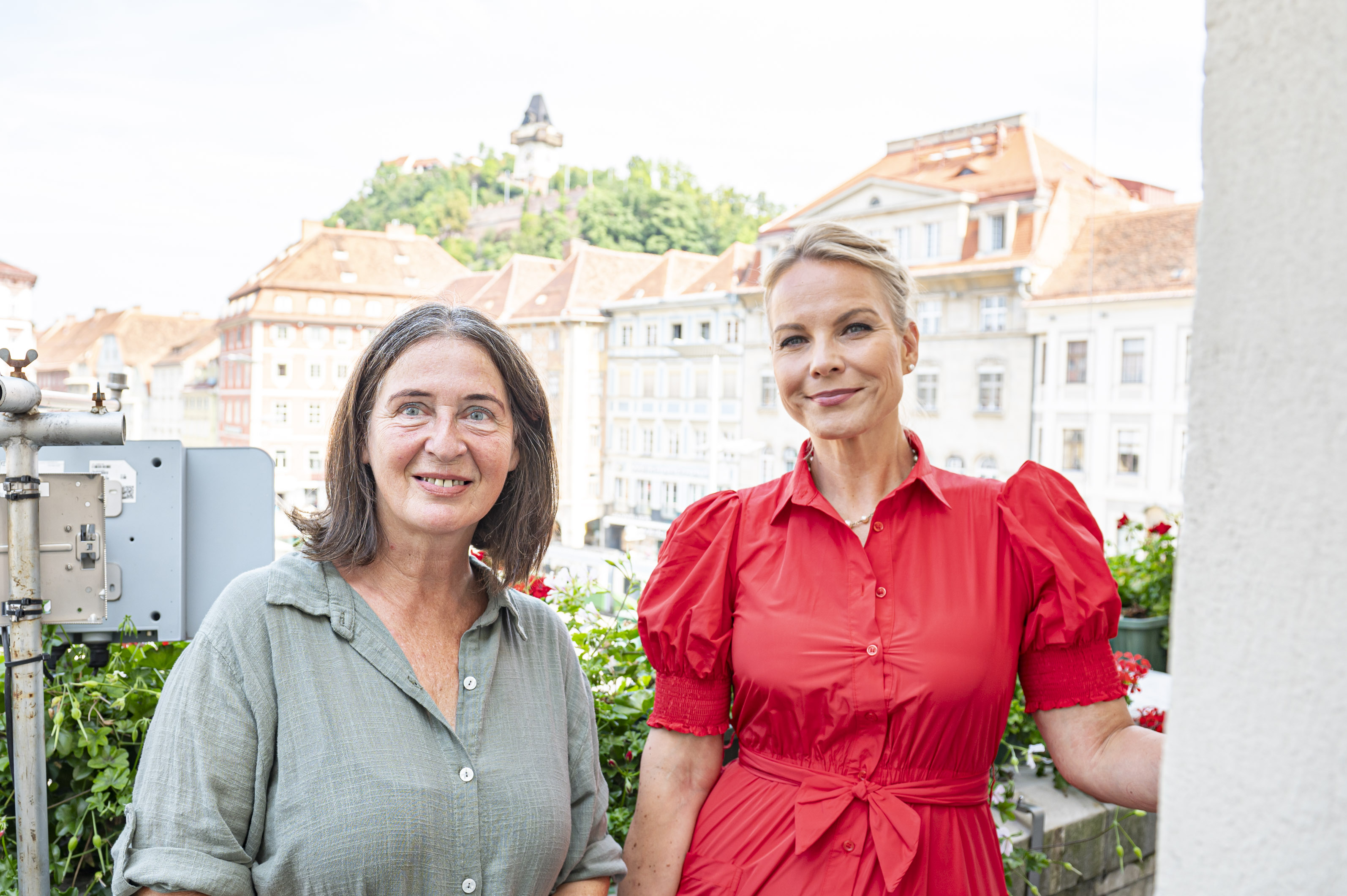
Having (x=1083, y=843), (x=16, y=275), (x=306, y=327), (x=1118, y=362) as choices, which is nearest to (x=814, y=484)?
(x=1083, y=843)

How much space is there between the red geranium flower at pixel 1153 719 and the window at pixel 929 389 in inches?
433

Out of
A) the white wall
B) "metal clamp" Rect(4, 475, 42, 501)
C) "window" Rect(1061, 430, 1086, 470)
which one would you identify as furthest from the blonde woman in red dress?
"window" Rect(1061, 430, 1086, 470)

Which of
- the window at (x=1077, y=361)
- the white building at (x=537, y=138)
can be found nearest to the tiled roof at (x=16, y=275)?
the window at (x=1077, y=361)

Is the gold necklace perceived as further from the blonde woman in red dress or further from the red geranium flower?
the red geranium flower

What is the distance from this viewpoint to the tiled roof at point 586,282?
11961 mm

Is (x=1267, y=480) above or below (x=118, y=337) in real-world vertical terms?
below

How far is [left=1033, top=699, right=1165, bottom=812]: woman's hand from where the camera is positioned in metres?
0.94

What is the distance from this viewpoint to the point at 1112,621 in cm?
99

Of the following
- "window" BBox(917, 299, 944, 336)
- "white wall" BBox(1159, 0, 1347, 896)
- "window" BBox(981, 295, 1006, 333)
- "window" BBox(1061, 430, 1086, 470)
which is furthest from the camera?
"window" BBox(917, 299, 944, 336)

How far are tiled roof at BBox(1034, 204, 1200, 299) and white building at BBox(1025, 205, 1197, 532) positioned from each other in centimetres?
1

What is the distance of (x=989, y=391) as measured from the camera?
40.2ft

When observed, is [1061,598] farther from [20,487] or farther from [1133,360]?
[1133,360]

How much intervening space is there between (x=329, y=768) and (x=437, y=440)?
330mm

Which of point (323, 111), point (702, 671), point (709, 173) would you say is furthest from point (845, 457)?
point (709, 173)
